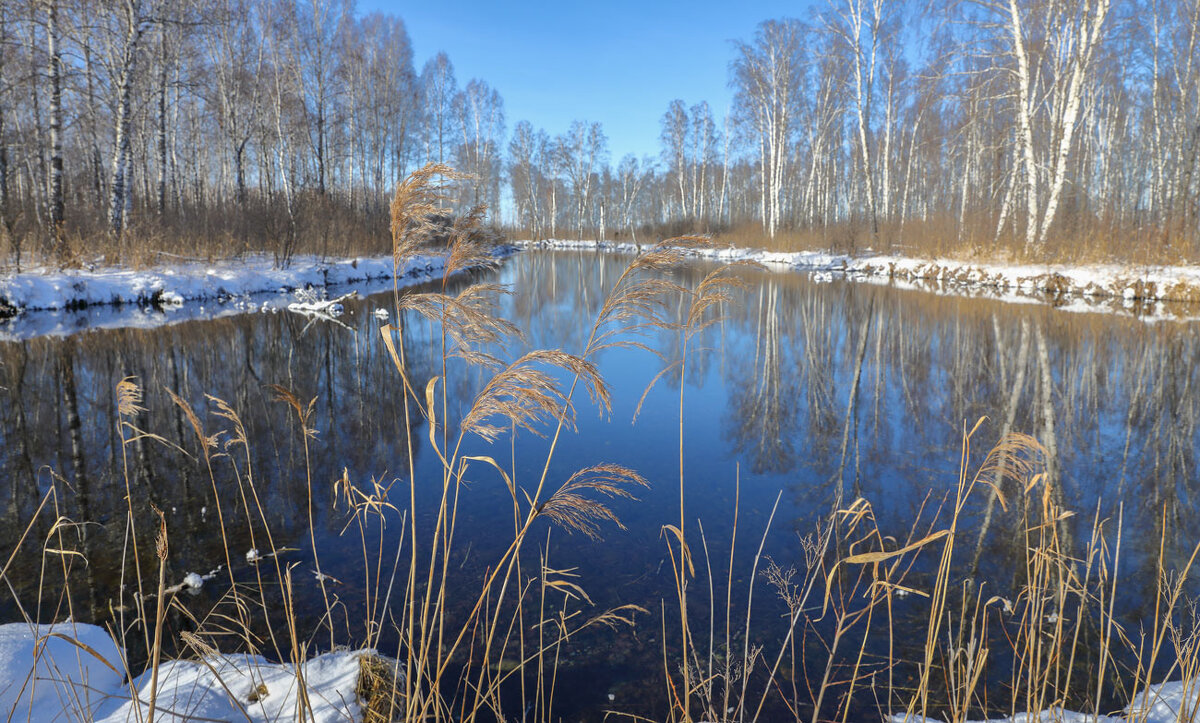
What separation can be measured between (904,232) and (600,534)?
20.2m

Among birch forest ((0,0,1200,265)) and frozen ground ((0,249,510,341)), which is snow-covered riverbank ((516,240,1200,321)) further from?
frozen ground ((0,249,510,341))

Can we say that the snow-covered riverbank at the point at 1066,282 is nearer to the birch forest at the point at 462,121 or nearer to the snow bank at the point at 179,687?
the birch forest at the point at 462,121

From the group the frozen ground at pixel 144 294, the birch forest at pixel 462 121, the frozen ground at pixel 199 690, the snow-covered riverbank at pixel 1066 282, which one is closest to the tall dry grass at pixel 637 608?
the frozen ground at pixel 199 690

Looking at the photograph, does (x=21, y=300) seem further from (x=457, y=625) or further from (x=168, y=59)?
(x=457, y=625)

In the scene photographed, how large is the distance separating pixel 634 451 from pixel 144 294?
36.4ft

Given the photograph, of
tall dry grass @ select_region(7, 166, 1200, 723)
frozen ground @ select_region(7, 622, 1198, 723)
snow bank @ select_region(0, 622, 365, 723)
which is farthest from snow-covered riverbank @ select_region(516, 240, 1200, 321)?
snow bank @ select_region(0, 622, 365, 723)

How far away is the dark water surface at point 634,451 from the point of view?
279cm

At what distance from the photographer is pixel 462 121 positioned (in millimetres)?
33469

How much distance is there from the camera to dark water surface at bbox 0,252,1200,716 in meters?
2.79

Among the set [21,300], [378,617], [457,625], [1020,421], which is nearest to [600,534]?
[457,625]

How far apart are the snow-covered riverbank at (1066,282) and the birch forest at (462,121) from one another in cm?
55

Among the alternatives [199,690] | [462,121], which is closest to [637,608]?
[199,690]

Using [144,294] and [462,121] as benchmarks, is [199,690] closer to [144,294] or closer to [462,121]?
[144,294]

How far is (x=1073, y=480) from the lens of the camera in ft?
12.4
